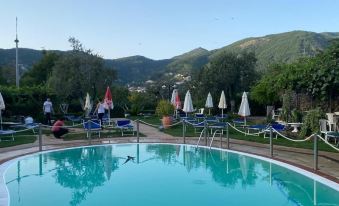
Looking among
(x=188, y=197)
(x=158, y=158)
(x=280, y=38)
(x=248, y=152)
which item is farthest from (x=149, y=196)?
(x=280, y=38)

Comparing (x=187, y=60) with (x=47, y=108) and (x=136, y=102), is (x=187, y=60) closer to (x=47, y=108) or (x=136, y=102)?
(x=136, y=102)

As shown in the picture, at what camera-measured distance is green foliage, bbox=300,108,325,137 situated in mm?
15641

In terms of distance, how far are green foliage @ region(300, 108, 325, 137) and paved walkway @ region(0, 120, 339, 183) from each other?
7.48 feet

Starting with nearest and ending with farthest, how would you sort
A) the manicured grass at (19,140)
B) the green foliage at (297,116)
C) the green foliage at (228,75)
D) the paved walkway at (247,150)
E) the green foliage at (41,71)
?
the paved walkway at (247,150) < the manicured grass at (19,140) < the green foliage at (297,116) < the green foliage at (228,75) < the green foliage at (41,71)

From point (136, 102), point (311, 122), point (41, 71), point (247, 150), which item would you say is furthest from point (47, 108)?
point (41, 71)

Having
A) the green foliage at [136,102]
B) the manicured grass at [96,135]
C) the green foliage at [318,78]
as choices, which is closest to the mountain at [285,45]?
the green foliage at [136,102]

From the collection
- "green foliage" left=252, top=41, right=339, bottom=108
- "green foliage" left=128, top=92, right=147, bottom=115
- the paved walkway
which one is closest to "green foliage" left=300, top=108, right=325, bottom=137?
"green foliage" left=252, top=41, right=339, bottom=108

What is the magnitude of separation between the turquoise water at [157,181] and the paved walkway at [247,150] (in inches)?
24.6

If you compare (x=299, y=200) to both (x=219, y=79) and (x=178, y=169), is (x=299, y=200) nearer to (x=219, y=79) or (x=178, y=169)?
(x=178, y=169)

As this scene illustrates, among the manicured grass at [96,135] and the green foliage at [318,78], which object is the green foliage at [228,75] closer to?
the green foliage at [318,78]

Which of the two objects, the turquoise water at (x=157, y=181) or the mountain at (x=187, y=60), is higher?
the mountain at (x=187, y=60)

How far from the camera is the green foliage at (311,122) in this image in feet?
51.3

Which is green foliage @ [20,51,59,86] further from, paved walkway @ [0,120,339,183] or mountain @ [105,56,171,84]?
paved walkway @ [0,120,339,183]

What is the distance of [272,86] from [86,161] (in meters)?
13.7
